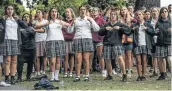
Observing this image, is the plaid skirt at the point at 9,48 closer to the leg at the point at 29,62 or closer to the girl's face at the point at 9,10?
the girl's face at the point at 9,10

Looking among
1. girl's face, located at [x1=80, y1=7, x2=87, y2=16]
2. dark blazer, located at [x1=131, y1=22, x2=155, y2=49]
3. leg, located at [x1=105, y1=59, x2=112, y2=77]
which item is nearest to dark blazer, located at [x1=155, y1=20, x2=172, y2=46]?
dark blazer, located at [x1=131, y1=22, x2=155, y2=49]

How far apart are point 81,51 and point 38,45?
1773mm

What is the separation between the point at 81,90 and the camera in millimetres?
9766

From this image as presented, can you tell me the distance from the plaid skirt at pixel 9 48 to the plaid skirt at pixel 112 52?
228cm

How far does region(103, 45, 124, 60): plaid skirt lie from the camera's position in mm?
11695

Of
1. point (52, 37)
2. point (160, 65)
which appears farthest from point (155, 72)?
point (52, 37)

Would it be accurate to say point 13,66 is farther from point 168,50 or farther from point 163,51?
point 168,50

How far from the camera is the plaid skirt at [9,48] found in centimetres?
1114

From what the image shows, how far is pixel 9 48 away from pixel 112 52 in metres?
2.63

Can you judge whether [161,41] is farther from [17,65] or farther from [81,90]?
[17,65]

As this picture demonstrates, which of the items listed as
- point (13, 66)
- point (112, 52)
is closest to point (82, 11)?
point (112, 52)

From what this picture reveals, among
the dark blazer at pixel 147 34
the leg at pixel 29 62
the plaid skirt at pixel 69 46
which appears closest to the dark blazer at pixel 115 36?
the dark blazer at pixel 147 34

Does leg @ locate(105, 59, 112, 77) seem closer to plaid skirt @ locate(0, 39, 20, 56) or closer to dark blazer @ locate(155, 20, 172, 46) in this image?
dark blazer @ locate(155, 20, 172, 46)

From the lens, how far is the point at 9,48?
11180 millimetres
